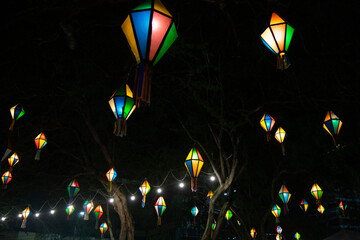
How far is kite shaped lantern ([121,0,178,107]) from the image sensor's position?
2541mm

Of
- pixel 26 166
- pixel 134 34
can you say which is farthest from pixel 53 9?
pixel 26 166

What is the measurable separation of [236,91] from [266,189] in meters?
6.08

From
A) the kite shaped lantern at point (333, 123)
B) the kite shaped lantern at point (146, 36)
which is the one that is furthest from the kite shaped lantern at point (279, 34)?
the kite shaped lantern at point (333, 123)

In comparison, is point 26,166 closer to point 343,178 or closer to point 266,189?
point 266,189

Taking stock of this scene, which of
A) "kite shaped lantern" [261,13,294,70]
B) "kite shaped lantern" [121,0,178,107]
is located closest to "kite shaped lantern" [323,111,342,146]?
"kite shaped lantern" [261,13,294,70]

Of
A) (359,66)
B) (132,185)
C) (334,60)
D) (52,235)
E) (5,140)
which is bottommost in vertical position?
(52,235)

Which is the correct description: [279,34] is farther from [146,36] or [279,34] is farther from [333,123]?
[333,123]

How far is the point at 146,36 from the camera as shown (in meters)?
Answer: 2.54

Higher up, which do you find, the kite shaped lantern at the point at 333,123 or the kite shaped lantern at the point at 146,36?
the kite shaped lantern at the point at 333,123

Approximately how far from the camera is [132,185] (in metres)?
14.4

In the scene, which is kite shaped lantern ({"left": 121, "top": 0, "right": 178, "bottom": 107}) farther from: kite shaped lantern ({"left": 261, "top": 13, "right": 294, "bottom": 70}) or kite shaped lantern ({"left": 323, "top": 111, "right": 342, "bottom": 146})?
kite shaped lantern ({"left": 323, "top": 111, "right": 342, "bottom": 146})

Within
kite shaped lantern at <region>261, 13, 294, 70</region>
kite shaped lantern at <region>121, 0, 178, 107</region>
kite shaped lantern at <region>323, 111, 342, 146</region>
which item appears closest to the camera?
kite shaped lantern at <region>121, 0, 178, 107</region>

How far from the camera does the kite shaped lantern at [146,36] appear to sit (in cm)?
254

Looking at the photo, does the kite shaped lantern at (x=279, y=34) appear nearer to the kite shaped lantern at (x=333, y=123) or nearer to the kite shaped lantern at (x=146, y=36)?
the kite shaped lantern at (x=146, y=36)
